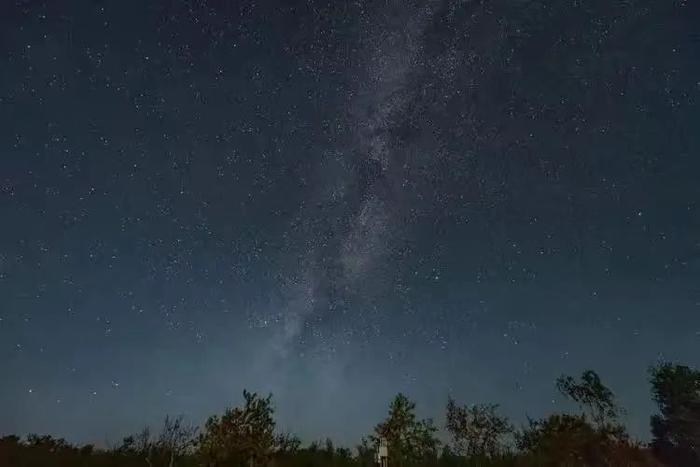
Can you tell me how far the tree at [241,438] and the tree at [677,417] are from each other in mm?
41109

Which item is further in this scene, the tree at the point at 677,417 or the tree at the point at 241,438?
the tree at the point at 677,417

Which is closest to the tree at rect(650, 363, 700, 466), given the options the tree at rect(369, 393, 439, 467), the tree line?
the tree line

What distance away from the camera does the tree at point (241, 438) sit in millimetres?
29062

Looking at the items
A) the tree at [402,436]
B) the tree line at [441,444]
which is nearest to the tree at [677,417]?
the tree line at [441,444]

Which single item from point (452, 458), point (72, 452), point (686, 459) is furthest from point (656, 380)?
point (72, 452)

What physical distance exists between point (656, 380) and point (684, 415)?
413cm

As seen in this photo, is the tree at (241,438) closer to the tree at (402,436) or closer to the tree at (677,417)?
the tree at (402,436)

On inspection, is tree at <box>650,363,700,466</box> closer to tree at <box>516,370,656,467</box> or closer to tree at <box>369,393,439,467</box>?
tree at <box>516,370,656,467</box>

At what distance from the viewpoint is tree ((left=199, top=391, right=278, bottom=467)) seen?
29.1 metres

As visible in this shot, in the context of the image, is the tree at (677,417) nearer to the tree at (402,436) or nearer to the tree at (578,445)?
the tree at (578,445)

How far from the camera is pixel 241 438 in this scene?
29281 mm

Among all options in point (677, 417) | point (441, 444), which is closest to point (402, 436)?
point (441, 444)

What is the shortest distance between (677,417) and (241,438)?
43.7 m

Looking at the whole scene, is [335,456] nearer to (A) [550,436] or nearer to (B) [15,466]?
(A) [550,436]
